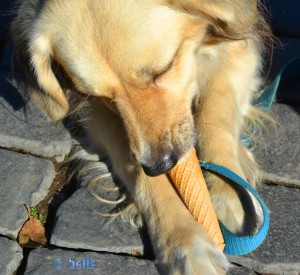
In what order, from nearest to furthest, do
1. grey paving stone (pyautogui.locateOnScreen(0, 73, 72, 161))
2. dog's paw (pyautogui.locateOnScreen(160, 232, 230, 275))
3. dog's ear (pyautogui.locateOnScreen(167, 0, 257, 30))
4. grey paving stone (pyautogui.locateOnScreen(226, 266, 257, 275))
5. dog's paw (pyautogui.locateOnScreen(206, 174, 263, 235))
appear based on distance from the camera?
dog's paw (pyautogui.locateOnScreen(160, 232, 230, 275)) → grey paving stone (pyautogui.locateOnScreen(226, 266, 257, 275)) → dog's paw (pyautogui.locateOnScreen(206, 174, 263, 235)) → dog's ear (pyautogui.locateOnScreen(167, 0, 257, 30)) → grey paving stone (pyautogui.locateOnScreen(0, 73, 72, 161))

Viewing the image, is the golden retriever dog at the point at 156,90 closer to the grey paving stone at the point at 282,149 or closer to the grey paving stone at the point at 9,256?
the grey paving stone at the point at 282,149

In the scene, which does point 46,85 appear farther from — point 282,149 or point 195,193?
point 282,149

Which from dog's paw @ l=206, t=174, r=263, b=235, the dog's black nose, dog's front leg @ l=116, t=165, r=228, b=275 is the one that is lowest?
dog's paw @ l=206, t=174, r=263, b=235

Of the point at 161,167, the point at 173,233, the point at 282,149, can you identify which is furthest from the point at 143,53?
the point at 282,149

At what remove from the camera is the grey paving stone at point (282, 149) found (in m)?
3.06

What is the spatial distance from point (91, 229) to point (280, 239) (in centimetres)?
83

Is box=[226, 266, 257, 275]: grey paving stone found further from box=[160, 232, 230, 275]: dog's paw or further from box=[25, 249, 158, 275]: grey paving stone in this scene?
box=[25, 249, 158, 275]: grey paving stone

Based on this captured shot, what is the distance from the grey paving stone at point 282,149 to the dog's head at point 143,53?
1.59ft

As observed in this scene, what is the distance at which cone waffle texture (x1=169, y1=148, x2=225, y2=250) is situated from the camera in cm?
262

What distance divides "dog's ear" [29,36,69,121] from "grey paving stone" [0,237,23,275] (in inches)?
28.7

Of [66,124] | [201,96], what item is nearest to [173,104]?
[201,96]

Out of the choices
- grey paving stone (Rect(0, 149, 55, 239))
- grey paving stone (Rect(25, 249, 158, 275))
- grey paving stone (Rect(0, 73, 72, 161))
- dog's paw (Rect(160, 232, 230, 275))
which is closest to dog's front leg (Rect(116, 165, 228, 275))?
dog's paw (Rect(160, 232, 230, 275))

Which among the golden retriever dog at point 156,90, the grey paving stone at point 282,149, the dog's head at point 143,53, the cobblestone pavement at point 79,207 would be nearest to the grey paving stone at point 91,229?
the cobblestone pavement at point 79,207

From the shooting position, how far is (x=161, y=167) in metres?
2.59
